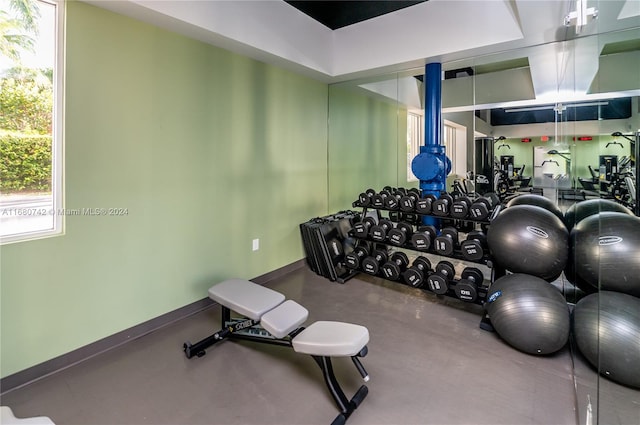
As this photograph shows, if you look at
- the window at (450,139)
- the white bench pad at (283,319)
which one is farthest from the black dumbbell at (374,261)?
the white bench pad at (283,319)

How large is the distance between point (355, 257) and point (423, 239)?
0.78 m

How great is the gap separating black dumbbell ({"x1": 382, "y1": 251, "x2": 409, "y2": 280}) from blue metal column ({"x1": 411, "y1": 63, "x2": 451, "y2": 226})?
0.60 metres

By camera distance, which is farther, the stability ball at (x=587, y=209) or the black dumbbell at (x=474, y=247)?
the black dumbbell at (x=474, y=247)

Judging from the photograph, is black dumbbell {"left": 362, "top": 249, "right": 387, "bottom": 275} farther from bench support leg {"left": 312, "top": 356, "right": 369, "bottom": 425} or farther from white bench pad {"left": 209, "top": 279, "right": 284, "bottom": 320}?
bench support leg {"left": 312, "top": 356, "right": 369, "bottom": 425}

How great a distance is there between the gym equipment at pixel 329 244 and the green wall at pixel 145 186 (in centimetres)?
43

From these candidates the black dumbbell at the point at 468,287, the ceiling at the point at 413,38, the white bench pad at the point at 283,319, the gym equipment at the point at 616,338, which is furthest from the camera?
the black dumbbell at the point at 468,287

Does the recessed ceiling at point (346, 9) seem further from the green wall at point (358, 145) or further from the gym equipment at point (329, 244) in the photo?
the gym equipment at point (329, 244)

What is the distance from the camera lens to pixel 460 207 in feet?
9.87

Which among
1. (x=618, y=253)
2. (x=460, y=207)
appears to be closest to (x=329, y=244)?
(x=460, y=207)

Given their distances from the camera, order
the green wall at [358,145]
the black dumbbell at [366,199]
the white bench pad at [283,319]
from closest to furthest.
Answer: the white bench pad at [283,319]
the black dumbbell at [366,199]
the green wall at [358,145]

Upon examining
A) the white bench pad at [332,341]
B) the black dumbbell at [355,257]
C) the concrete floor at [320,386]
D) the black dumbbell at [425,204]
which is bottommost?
the concrete floor at [320,386]

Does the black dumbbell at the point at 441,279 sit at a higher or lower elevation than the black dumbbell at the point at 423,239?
lower

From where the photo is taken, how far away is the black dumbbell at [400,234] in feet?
10.6

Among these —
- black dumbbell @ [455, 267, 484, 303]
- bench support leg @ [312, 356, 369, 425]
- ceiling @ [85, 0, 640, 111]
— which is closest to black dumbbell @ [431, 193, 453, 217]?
black dumbbell @ [455, 267, 484, 303]
